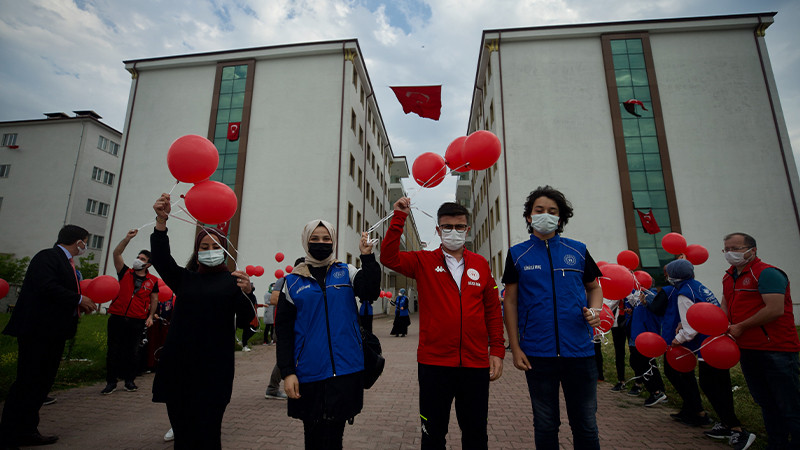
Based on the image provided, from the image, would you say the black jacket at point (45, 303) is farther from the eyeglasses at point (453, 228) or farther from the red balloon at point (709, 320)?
the red balloon at point (709, 320)

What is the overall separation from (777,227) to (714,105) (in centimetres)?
666

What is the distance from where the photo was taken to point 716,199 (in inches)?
741

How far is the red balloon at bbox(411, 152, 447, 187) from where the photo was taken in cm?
416

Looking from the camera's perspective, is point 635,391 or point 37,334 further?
point 635,391

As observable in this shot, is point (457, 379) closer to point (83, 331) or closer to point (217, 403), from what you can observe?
point (217, 403)

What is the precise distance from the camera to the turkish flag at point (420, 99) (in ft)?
18.9

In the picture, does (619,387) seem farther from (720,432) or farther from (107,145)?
(107,145)

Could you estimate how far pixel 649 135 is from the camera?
1969 cm

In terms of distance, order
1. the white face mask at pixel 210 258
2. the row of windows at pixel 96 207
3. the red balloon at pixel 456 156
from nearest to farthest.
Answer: the white face mask at pixel 210 258 < the red balloon at pixel 456 156 < the row of windows at pixel 96 207

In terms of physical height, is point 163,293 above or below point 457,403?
above

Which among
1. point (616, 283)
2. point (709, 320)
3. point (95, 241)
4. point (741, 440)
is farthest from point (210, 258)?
point (95, 241)

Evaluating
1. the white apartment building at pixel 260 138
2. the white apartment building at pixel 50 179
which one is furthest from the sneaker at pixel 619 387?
the white apartment building at pixel 50 179

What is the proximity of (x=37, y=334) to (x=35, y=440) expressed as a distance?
1068 mm

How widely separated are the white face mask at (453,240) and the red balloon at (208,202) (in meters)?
1.84
